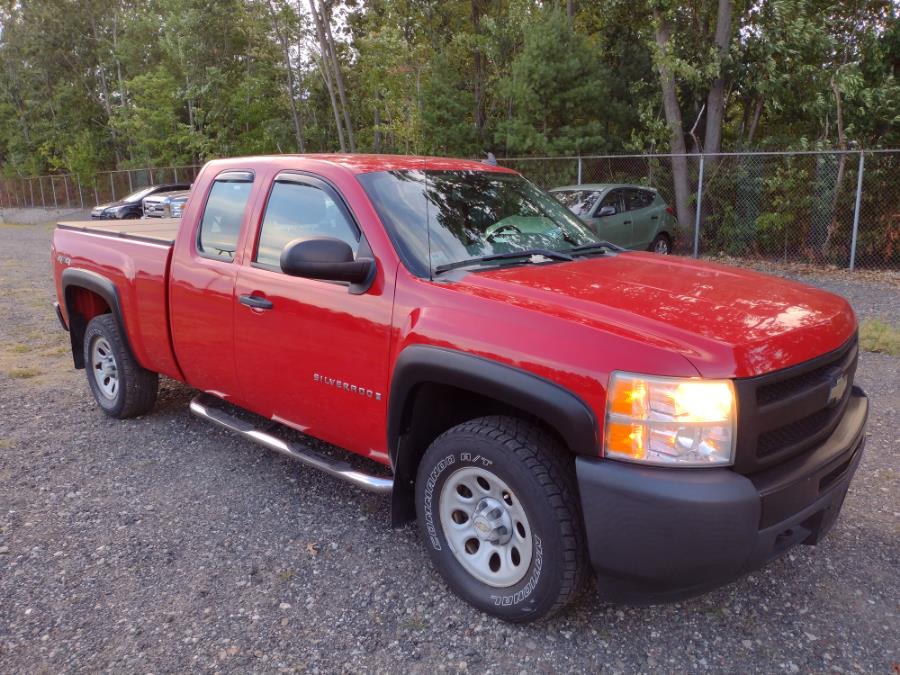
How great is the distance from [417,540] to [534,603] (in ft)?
3.35

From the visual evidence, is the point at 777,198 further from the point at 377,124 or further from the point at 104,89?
the point at 104,89

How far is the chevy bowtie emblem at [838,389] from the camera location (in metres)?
2.79

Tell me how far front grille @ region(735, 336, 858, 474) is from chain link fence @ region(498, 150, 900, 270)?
11.4 m

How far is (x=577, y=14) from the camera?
21.5 metres

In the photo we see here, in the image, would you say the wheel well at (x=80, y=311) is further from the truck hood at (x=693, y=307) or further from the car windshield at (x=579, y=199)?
the car windshield at (x=579, y=199)

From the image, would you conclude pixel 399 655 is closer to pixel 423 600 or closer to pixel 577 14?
pixel 423 600

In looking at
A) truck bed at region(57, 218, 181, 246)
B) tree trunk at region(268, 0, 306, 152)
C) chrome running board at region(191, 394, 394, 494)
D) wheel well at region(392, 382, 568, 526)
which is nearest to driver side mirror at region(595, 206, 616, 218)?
truck bed at region(57, 218, 181, 246)

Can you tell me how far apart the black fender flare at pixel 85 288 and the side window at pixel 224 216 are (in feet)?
3.50

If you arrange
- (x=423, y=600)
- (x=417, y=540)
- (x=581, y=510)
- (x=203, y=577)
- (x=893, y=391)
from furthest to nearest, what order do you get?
1. (x=893, y=391)
2. (x=417, y=540)
3. (x=203, y=577)
4. (x=423, y=600)
5. (x=581, y=510)

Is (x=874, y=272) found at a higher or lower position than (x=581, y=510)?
lower

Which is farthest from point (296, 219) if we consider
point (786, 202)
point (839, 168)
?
point (786, 202)

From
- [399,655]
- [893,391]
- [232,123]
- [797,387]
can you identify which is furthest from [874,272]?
[232,123]

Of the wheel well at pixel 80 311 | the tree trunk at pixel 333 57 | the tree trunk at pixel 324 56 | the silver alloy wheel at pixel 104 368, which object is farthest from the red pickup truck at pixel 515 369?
the tree trunk at pixel 333 57

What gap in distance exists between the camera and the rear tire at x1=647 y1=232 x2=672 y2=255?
1354cm
